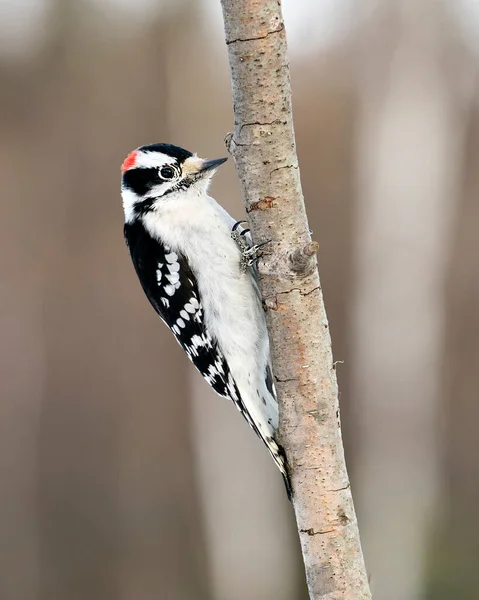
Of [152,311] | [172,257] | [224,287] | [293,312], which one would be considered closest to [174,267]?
[172,257]

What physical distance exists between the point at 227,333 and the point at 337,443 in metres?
0.74

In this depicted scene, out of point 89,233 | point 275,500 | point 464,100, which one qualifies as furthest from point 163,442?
point 464,100

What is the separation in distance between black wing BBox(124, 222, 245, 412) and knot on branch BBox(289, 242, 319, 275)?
0.82 meters

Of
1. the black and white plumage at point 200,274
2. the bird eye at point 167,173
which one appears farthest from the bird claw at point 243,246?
the bird eye at point 167,173

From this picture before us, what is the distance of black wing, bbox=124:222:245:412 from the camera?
91.7 inches

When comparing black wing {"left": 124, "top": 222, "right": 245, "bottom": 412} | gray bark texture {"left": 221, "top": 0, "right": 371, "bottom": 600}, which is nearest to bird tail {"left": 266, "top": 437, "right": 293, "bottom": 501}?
gray bark texture {"left": 221, "top": 0, "right": 371, "bottom": 600}

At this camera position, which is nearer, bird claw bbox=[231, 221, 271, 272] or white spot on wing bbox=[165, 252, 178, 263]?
bird claw bbox=[231, 221, 271, 272]

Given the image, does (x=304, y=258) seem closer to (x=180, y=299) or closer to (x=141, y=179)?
(x=180, y=299)

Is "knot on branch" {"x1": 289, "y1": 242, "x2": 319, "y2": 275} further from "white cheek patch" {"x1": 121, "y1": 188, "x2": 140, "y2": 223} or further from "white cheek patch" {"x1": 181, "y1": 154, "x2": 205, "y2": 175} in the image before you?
"white cheek patch" {"x1": 121, "y1": 188, "x2": 140, "y2": 223}

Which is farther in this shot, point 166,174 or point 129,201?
point 129,201

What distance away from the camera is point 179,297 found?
236 centimetres

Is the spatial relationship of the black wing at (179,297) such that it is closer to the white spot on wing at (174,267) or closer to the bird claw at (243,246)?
the white spot on wing at (174,267)

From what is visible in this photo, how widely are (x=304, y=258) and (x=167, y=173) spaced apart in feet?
3.41

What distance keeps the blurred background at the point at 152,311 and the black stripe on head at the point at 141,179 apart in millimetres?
3303
